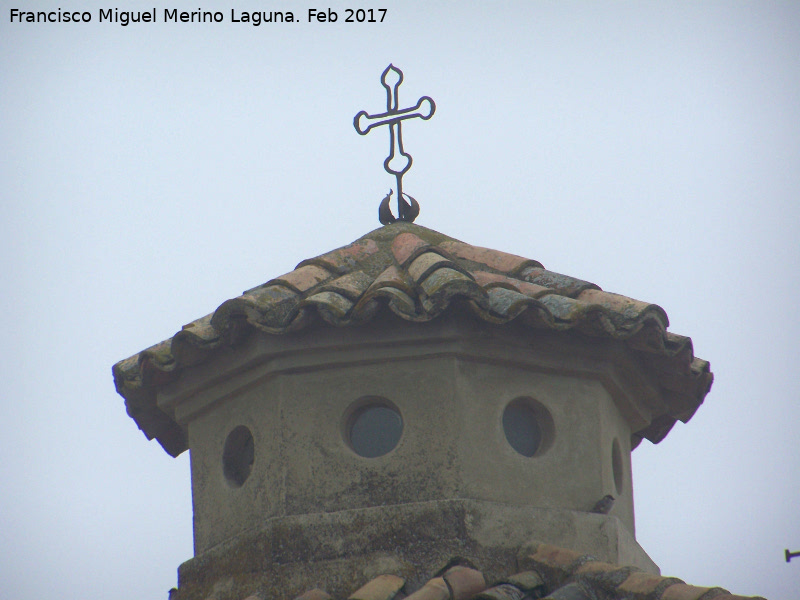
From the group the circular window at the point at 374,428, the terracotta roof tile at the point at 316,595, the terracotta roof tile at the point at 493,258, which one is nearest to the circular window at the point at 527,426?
the circular window at the point at 374,428

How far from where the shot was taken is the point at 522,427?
7.78 m

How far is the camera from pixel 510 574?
7.23 meters

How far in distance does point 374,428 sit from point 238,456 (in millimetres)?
880

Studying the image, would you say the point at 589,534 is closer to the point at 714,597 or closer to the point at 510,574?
the point at 510,574

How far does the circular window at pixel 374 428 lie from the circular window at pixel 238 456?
0.64 metres

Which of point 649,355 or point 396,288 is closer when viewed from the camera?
point 396,288

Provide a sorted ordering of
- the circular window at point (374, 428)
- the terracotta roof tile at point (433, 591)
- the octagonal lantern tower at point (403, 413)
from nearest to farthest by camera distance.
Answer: the terracotta roof tile at point (433, 591) < the octagonal lantern tower at point (403, 413) < the circular window at point (374, 428)

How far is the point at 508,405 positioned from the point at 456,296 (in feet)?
2.51

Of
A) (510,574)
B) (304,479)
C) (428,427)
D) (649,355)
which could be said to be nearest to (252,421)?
(304,479)

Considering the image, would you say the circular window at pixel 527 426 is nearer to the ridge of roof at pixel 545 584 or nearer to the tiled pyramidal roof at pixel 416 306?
the tiled pyramidal roof at pixel 416 306

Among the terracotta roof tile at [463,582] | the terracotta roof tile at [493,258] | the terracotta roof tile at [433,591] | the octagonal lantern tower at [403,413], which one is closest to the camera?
the terracotta roof tile at [433,591]

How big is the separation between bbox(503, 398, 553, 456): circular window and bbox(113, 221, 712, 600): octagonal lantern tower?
0.01 meters

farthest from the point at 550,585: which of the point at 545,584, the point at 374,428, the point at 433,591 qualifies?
the point at 374,428

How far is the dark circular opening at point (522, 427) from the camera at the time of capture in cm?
772
